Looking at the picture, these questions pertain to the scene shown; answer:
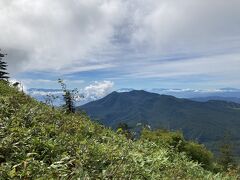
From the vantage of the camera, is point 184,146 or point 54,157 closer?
point 54,157

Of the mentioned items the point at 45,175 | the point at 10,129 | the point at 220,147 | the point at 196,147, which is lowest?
the point at 220,147

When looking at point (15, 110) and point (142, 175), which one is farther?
point (15, 110)

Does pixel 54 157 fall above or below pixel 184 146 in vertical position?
above

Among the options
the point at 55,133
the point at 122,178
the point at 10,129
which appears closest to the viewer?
the point at 122,178

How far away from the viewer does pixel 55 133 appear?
1066cm

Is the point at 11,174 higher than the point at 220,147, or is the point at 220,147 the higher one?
the point at 11,174

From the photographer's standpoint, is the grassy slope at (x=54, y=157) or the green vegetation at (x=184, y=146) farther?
the green vegetation at (x=184, y=146)

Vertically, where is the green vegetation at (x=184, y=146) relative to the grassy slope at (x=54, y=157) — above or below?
below

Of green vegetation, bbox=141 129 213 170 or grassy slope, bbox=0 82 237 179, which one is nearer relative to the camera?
grassy slope, bbox=0 82 237 179

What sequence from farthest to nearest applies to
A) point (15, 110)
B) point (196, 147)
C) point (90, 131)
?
1. point (196, 147)
2. point (90, 131)
3. point (15, 110)

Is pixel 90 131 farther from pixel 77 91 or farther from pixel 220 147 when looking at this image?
pixel 220 147

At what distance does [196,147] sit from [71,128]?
12817mm

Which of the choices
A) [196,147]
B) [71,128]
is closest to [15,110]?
[71,128]

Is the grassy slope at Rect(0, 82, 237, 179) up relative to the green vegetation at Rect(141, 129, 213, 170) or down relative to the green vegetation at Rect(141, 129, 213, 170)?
up
